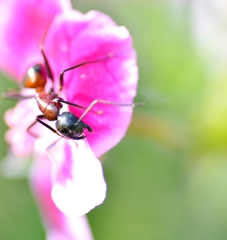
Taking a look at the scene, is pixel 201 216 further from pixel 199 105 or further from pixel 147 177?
pixel 199 105

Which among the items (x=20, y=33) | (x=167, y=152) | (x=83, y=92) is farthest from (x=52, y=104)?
(x=167, y=152)

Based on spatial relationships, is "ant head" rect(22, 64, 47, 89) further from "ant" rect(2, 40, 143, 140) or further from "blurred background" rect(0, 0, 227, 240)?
"blurred background" rect(0, 0, 227, 240)

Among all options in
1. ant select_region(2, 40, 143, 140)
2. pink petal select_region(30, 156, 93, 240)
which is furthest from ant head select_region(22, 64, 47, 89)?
pink petal select_region(30, 156, 93, 240)

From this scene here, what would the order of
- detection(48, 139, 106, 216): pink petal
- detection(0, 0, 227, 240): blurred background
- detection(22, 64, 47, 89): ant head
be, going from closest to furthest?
detection(48, 139, 106, 216): pink petal → detection(22, 64, 47, 89): ant head → detection(0, 0, 227, 240): blurred background

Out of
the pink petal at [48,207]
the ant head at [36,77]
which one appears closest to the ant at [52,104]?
the ant head at [36,77]

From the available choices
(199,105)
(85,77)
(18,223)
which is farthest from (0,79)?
(85,77)

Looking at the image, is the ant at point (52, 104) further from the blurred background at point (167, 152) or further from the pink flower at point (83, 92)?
the blurred background at point (167, 152)
